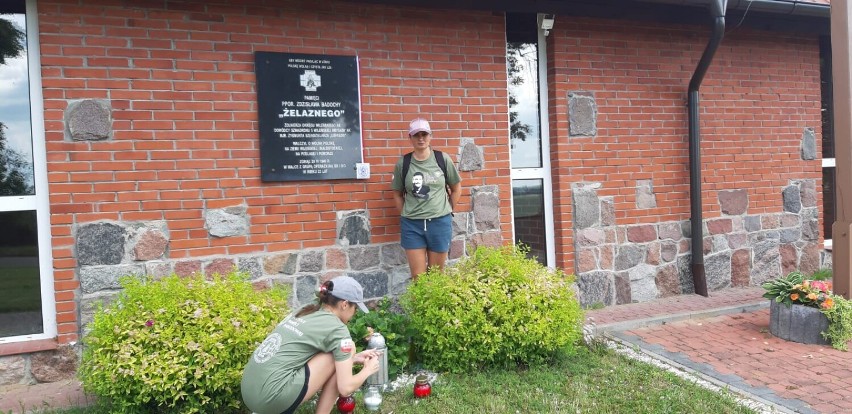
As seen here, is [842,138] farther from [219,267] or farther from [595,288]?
[219,267]

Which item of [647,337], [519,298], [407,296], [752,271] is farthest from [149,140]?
[752,271]

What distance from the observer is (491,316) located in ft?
13.8

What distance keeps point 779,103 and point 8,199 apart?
7.39 meters

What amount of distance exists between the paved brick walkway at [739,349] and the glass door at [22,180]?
4387mm

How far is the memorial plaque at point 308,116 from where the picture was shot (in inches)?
193

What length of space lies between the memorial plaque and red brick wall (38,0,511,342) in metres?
0.08

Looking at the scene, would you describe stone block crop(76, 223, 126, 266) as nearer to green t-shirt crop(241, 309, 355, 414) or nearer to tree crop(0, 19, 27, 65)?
tree crop(0, 19, 27, 65)

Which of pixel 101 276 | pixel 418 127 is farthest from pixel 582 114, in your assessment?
pixel 101 276

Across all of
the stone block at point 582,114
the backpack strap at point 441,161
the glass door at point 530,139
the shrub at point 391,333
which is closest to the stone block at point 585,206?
the glass door at point 530,139

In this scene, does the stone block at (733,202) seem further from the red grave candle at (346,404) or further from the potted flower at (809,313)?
the red grave candle at (346,404)

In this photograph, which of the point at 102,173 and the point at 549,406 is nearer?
the point at 549,406

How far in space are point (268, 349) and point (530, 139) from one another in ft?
12.2

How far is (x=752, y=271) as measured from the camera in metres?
6.76

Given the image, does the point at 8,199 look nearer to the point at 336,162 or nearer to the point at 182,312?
the point at 182,312
